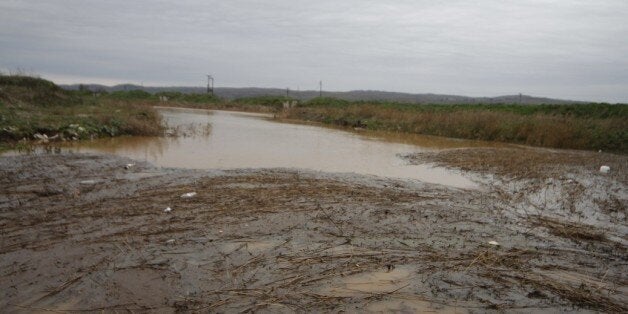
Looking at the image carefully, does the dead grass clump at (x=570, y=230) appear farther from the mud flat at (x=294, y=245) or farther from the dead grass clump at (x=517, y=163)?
the dead grass clump at (x=517, y=163)

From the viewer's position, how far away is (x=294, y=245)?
4516mm

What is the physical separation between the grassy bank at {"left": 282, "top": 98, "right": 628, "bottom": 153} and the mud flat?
10.8 m

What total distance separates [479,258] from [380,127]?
1955cm

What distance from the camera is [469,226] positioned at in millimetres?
5445

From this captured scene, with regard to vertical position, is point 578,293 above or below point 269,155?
A: below

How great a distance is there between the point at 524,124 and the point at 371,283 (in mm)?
17429

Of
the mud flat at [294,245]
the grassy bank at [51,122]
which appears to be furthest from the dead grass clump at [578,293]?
the grassy bank at [51,122]

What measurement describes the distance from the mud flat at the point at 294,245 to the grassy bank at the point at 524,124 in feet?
35.4

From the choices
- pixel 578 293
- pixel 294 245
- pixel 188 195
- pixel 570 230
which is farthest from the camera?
pixel 188 195

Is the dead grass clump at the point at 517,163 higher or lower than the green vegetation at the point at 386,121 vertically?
lower

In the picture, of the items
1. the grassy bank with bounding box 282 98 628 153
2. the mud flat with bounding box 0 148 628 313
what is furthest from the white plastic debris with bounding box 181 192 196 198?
the grassy bank with bounding box 282 98 628 153

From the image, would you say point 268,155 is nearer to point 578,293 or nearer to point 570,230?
point 570,230

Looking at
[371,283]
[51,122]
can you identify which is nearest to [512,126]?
[371,283]

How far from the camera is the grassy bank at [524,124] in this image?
16.7 meters
